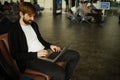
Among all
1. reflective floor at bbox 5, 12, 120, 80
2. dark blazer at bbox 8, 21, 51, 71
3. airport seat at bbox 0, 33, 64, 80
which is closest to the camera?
airport seat at bbox 0, 33, 64, 80

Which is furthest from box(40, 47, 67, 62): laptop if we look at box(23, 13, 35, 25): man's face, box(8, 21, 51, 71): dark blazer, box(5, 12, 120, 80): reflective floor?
box(5, 12, 120, 80): reflective floor

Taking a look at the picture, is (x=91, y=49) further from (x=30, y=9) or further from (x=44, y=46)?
(x=30, y=9)

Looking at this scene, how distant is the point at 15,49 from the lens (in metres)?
3.09

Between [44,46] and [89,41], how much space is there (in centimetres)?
481

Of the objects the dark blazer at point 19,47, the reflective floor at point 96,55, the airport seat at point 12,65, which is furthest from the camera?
the reflective floor at point 96,55

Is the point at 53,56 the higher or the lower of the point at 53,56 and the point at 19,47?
the lower

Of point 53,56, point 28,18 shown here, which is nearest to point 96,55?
point 53,56

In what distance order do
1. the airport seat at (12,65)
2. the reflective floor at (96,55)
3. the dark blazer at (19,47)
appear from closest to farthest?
the airport seat at (12,65) < the dark blazer at (19,47) < the reflective floor at (96,55)

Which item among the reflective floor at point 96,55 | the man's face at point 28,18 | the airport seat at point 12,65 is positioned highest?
the man's face at point 28,18

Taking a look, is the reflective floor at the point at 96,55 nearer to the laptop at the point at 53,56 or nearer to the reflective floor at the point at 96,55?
the reflective floor at the point at 96,55

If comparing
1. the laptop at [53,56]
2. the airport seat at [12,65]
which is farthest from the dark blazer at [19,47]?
the laptop at [53,56]

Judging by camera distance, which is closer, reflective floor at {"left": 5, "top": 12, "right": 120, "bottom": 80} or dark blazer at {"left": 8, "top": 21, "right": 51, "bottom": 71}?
dark blazer at {"left": 8, "top": 21, "right": 51, "bottom": 71}

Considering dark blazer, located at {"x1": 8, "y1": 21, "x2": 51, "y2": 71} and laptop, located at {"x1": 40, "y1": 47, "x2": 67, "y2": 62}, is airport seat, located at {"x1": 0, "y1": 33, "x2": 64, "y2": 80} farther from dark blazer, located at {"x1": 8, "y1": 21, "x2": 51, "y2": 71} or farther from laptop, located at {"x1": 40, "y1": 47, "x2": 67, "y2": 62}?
laptop, located at {"x1": 40, "y1": 47, "x2": 67, "y2": 62}

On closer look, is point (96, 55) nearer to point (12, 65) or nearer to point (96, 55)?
point (96, 55)
